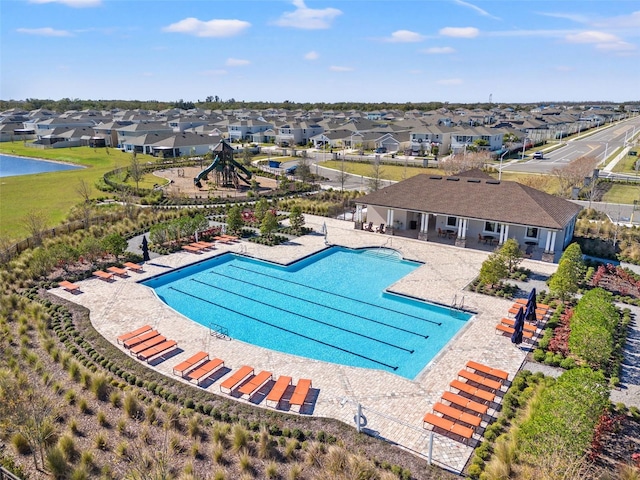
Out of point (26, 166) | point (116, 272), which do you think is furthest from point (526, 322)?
point (26, 166)

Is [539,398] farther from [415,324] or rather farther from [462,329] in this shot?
[415,324]

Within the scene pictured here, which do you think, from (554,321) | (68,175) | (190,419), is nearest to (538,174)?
(554,321)

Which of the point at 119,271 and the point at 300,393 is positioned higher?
the point at 119,271

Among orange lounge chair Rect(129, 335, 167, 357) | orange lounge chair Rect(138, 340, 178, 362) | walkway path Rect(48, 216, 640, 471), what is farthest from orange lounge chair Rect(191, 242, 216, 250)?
orange lounge chair Rect(138, 340, 178, 362)

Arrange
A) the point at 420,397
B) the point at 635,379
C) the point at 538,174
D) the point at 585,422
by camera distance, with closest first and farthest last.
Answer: the point at 585,422 < the point at 420,397 < the point at 635,379 < the point at 538,174

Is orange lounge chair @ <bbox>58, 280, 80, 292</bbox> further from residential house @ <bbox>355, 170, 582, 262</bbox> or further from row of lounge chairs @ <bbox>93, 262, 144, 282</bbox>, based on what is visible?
residential house @ <bbox>355, 170, 582, 262</bbox>

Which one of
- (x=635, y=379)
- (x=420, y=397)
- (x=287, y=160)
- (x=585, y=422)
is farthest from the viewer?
(x=287, y=160)

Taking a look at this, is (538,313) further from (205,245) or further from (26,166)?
(26,166)
